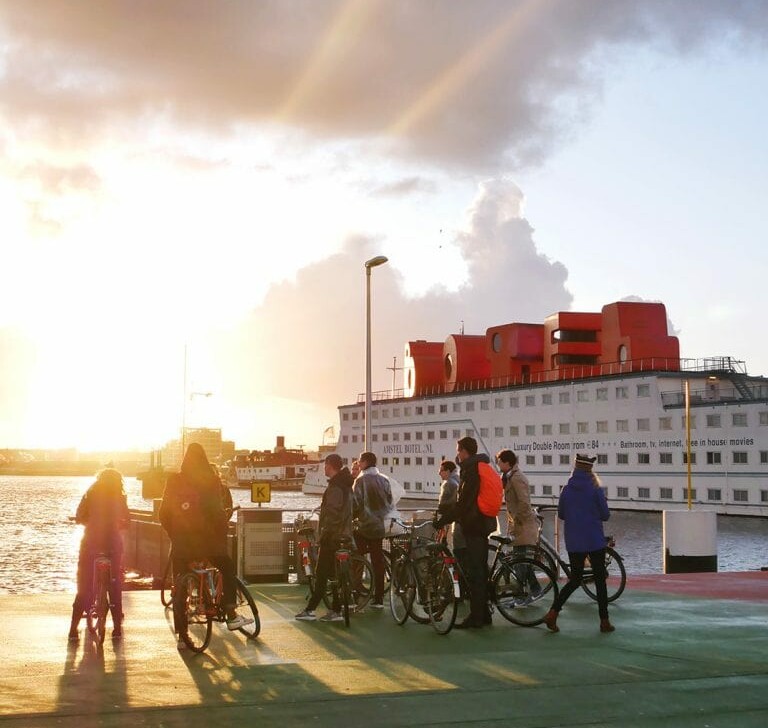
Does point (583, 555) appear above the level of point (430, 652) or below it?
above

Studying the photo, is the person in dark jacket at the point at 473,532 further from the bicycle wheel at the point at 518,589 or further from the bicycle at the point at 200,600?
the bicycle at the point at 200,600

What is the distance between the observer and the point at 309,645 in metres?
10.8

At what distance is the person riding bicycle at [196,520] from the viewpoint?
10695 mm

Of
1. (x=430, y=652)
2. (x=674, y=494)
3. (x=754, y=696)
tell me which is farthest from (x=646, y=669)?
(x=674, y=494)

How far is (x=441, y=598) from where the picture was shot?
11555mm

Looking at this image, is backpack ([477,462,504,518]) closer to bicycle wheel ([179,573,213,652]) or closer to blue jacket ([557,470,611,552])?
blue jacket ([557,470,611,552])

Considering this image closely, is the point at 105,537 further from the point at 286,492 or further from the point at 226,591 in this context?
the point at 286,492

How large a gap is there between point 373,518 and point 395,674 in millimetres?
4545

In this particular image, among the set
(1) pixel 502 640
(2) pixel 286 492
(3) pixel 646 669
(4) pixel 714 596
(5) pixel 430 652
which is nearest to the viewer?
(3) pixel 646 669

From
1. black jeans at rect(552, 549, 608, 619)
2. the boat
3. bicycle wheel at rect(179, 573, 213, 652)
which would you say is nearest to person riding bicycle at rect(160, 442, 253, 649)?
bicycle wheel at rect(179, 573, 213, 652)

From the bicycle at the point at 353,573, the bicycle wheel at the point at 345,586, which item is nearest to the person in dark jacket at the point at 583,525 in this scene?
the bicycle wheel at the point at 345,586

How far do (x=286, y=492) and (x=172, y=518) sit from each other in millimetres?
190065

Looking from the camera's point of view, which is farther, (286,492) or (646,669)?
(286,492)

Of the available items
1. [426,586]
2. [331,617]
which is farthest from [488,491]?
[331,617]
